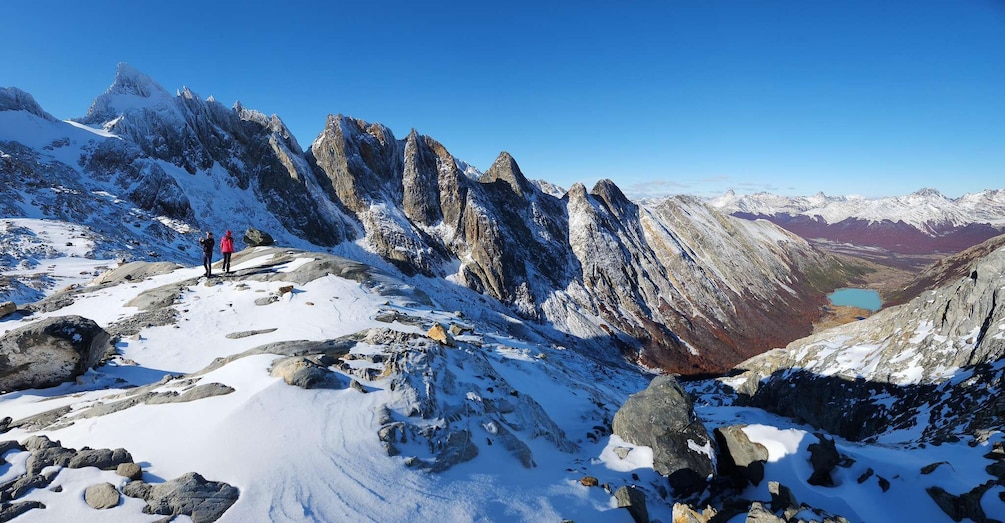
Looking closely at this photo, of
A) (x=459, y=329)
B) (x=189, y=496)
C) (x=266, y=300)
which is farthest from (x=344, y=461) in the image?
(x=266, y=300)

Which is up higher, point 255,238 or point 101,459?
point 255,238

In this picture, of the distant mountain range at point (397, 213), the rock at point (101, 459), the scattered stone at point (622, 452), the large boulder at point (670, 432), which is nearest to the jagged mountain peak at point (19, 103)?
the distant mountain range at point (397, 213)

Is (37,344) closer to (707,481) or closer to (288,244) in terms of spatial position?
(707,481)

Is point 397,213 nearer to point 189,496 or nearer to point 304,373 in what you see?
point 304,373

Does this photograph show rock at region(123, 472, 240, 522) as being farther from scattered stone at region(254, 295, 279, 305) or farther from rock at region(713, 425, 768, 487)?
scattered stone at region(254, 295, 279, 305)

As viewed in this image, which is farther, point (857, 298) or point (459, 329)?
point (857, 298)

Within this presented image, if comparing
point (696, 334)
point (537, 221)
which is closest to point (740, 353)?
point (696, 334)
